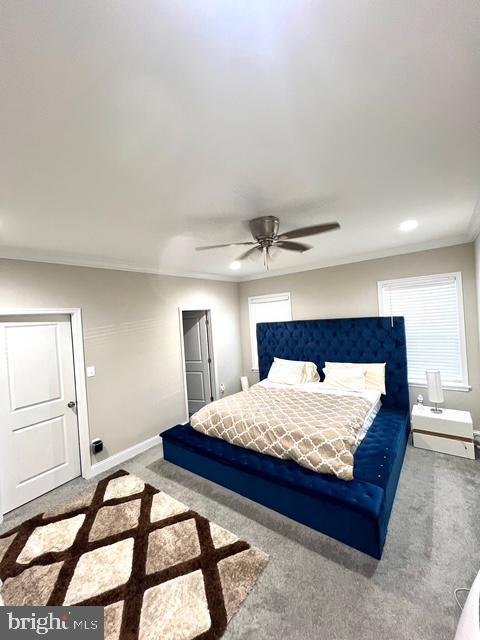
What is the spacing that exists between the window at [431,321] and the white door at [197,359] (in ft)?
9.83

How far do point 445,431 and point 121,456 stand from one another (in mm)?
3939

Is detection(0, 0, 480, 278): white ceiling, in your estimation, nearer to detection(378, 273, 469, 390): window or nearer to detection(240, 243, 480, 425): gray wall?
detection(240, 243, 480, 425): gray wall

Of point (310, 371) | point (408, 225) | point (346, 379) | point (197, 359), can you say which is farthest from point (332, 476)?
point (197, 359)

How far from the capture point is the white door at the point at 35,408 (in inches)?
104

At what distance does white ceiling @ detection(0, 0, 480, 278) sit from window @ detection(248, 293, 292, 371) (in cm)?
270

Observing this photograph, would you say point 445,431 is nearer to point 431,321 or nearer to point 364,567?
point 431,321

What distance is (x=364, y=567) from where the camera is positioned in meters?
1.79

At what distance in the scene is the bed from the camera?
1944mm

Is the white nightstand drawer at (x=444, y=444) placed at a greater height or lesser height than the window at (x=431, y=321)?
lesser

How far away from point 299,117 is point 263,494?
277cm

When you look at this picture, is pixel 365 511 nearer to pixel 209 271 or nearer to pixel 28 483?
pixel 28 483

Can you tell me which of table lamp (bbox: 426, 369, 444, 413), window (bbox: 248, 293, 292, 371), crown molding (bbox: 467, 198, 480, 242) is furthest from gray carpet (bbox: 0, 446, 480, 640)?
window (bbox: 248, 293, 292, 371)

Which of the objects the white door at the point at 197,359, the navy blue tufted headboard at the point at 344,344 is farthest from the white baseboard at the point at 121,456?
the navy blue tufted headboard at the point at 344,344

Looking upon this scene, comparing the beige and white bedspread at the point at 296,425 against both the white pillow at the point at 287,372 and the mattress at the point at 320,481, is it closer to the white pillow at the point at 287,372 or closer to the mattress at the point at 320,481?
the mattress at the point at 320,481
